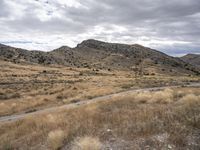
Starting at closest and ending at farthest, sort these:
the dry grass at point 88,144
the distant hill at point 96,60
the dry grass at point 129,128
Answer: the dry grass at point 88,144 → the dry grass at point 129,128 → the distant hill at point 96,60

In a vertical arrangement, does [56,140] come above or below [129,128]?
below

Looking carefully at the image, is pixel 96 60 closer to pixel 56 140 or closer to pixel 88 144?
pixel 56 140

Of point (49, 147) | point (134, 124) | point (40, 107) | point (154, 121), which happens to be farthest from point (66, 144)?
point (40, 107)

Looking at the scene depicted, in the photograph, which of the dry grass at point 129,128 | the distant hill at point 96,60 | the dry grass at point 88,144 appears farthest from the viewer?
the distant hill at point 96,60

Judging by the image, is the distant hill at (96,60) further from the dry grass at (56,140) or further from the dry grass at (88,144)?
the dry grass at (88,144)

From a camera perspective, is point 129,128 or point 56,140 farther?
point 129,128

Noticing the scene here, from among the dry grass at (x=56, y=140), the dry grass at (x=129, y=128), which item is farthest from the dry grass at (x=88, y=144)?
the dry grass at (x=56, y=140)

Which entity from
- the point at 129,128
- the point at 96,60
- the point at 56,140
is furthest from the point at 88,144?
the point at 96,60

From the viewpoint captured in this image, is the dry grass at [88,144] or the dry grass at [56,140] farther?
the dry grass at [56,140]

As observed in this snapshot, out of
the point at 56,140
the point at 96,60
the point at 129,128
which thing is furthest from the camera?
the point at 96,60

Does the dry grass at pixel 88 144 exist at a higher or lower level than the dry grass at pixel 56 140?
higher

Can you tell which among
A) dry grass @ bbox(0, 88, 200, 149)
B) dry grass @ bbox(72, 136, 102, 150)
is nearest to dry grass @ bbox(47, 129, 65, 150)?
dry grass @ bbox(0, 88, 200, 149)

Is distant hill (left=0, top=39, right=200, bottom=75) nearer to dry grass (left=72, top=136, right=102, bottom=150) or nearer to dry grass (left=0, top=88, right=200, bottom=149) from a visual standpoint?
dry grass (left=0, top=88, right=200, bottom=149)

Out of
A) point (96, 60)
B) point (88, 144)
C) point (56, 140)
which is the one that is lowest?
point (56, 140)
